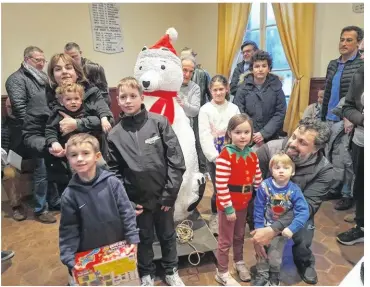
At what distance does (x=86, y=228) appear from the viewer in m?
1.33

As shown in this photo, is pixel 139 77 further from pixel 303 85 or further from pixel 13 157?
pixel 303 85

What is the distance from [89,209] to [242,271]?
0.94 meters

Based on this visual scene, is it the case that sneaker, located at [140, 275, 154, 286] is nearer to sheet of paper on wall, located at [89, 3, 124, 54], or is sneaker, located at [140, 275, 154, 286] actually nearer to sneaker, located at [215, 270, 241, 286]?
sneaker, located at [215, 270, 241, 286]

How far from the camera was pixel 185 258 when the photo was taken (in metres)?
1.92

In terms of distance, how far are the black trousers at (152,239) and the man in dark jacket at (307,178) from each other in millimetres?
447

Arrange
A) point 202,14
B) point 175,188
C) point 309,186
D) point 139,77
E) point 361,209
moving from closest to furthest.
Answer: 1. point 175,188
2. point 309,186
3. point 139,77
4. point 361,209
5. point 202,14

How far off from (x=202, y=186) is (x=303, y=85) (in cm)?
223

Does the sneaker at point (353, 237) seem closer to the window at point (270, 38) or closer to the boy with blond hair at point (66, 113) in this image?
the boy with blond hair at point (66, 113)

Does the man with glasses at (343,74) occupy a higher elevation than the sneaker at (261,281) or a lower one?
higher

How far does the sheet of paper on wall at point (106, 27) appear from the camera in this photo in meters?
4.11

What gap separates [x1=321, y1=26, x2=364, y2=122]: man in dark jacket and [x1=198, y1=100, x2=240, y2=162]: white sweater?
1122 millimetres

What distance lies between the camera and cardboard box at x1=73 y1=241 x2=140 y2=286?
1285mm

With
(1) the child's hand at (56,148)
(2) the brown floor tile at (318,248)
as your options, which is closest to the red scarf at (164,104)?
(1) the child's hand at (56,148)

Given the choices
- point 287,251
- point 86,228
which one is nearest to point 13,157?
point 86,228
